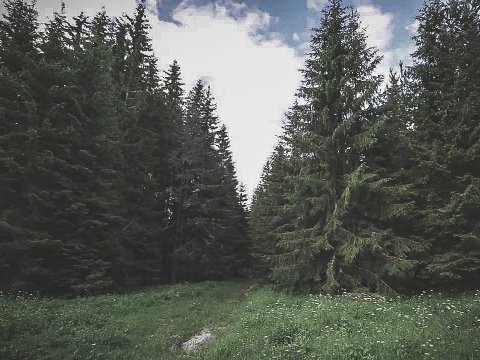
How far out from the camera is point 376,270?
14.7 metres

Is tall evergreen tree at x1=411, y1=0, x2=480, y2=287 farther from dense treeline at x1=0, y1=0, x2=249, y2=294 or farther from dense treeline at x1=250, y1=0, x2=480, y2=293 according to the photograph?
dense treeline at x1=0, y1=0, x2=249, y2=294

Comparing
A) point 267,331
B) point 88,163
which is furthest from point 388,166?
point 88,163

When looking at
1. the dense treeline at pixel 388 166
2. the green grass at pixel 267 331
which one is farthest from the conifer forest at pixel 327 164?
the green grass at pixel 267 331

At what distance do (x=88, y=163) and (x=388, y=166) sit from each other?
61.6 ft

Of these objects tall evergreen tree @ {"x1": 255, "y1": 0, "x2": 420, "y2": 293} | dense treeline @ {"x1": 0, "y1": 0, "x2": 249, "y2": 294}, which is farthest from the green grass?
dense treeline @ {"x1": 0, "y1": 0, "x2": 249, "y2": 294}

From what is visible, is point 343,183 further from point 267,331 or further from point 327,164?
point 267,331

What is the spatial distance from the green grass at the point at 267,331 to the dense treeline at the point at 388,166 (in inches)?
75.7

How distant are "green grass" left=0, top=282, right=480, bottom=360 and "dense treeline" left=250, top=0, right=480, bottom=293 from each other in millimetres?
1924

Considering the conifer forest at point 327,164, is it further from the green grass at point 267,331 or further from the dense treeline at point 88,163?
the green grass at point 267,331

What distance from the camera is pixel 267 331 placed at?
34.3 feet

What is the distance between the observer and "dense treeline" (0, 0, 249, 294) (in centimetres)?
1742

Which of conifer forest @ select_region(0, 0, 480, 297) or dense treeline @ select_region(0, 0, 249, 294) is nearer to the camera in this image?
conifer forest @ select_region(0, 0, 480, 297)

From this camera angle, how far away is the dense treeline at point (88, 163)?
17422mm

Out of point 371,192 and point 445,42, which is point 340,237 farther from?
point 445,42
